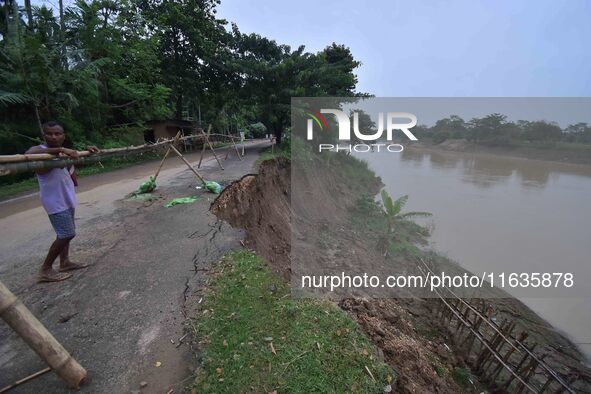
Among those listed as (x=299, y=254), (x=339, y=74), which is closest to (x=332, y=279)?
(x=299, y=254)

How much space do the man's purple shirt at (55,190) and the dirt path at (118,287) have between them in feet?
2.94

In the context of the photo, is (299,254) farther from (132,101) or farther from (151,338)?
(132,101)

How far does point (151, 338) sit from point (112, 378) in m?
0.40

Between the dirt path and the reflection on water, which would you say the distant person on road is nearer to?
the dirt path

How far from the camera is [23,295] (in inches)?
118

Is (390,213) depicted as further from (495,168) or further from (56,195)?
(495,168)

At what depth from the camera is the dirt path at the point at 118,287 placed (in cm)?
218

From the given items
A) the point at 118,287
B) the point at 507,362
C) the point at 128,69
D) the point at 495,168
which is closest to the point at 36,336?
the point at 118,287

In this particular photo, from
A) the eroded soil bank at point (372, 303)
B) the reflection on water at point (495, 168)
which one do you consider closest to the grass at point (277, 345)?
the eroded soil bank at point (372, 303)

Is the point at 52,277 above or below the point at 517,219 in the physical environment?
above

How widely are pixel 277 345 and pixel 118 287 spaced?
6.43 feet

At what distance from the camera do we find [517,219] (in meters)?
15.1

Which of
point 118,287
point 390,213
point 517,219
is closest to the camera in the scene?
point 118,287

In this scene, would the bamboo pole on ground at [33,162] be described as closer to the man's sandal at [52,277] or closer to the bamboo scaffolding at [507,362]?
the man's sandal at [52,277]
